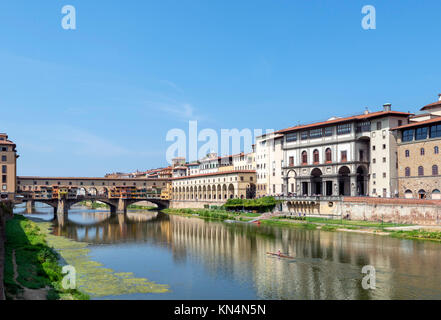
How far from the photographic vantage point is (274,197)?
85.6m

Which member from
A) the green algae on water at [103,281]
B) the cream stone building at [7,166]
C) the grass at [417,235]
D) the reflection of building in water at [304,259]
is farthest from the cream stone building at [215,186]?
the green algae on water at [103,281]

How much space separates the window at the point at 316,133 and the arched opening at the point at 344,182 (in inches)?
293

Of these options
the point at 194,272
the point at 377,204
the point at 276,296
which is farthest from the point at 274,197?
the point at 276,296

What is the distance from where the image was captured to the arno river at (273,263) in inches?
1102

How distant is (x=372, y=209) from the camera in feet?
211

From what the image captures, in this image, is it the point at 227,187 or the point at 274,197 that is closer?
the point at 274,197

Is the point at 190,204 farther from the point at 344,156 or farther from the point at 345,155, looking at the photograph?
the point at 345,155

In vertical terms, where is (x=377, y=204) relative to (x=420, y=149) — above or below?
below

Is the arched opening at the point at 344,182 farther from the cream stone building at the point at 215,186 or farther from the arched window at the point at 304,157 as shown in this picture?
the cream stone building at the point at 215,186

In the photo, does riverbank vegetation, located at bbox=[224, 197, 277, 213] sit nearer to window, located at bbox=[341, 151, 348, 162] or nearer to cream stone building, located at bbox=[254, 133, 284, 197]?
cream stone building, located at bbox=[254, 133, 284, 197]

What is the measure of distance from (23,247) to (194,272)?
16495 mm

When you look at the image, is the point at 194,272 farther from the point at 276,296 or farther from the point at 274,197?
the point at 274,197

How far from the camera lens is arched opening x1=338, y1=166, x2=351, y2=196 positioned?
7700 cm

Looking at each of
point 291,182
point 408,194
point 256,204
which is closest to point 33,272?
point 408,194
